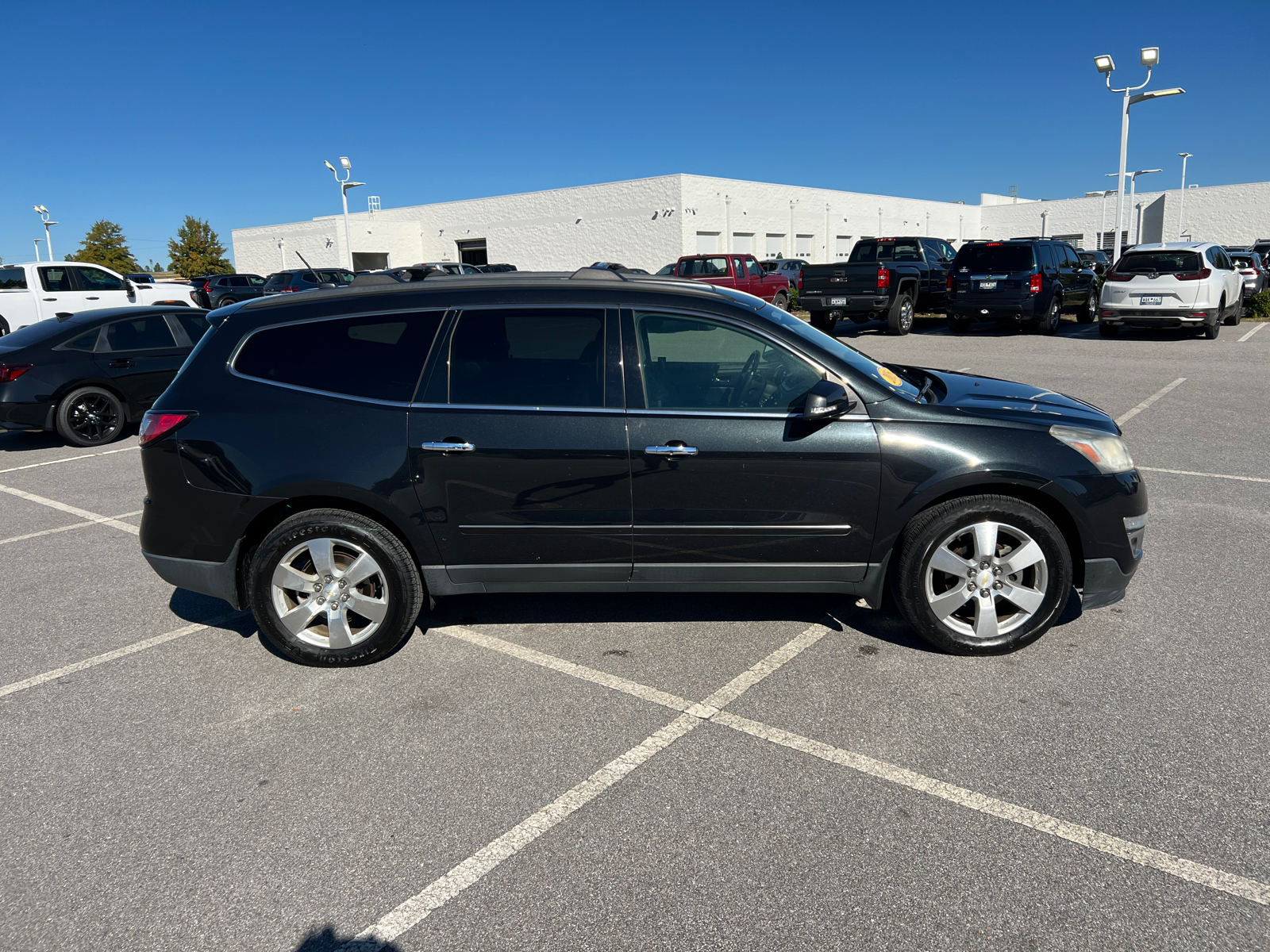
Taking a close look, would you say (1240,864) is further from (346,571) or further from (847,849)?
(346,571)

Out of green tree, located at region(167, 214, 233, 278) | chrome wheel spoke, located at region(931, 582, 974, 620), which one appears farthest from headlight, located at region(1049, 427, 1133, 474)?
green tree, located at region(167, 214, 233, 278)

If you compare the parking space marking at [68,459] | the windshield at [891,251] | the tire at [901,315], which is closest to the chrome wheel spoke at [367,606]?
the parking space marking at [68,459]

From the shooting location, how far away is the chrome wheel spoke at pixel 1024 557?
407 cm

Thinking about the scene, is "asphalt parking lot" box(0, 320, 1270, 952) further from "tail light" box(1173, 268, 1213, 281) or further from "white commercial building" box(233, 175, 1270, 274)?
"white commercial building" box(233, 175, 1270, 274)

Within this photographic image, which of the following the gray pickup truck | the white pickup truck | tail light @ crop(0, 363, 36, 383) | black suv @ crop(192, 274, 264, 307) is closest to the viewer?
tail light @ crop(0, 363, 36, 383)

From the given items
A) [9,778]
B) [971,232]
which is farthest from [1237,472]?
[971,232]

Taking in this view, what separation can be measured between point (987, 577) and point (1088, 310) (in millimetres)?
20185

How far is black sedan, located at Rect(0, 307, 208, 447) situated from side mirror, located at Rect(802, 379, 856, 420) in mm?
9348

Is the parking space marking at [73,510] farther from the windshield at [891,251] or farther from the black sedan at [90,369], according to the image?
the windshield at [891,251]

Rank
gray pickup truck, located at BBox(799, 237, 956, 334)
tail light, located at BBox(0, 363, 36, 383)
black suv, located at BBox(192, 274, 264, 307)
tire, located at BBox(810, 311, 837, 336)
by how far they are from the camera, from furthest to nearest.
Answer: black suv, located at BBox(192, 274, 264, 307), tire, located at BBox(810, 311, 837, 336), gray pickup truck, located at BBox(799, 237, 956, 334), tail light, located at BBox(0, 363, 36, 383)

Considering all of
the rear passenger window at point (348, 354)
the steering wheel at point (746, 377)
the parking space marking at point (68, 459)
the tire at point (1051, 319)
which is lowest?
the parking space marking at point (68, 459)

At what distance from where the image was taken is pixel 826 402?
3877 millimetres

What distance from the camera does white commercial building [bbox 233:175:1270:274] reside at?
4509 centimetres

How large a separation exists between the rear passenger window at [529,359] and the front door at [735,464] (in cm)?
18
